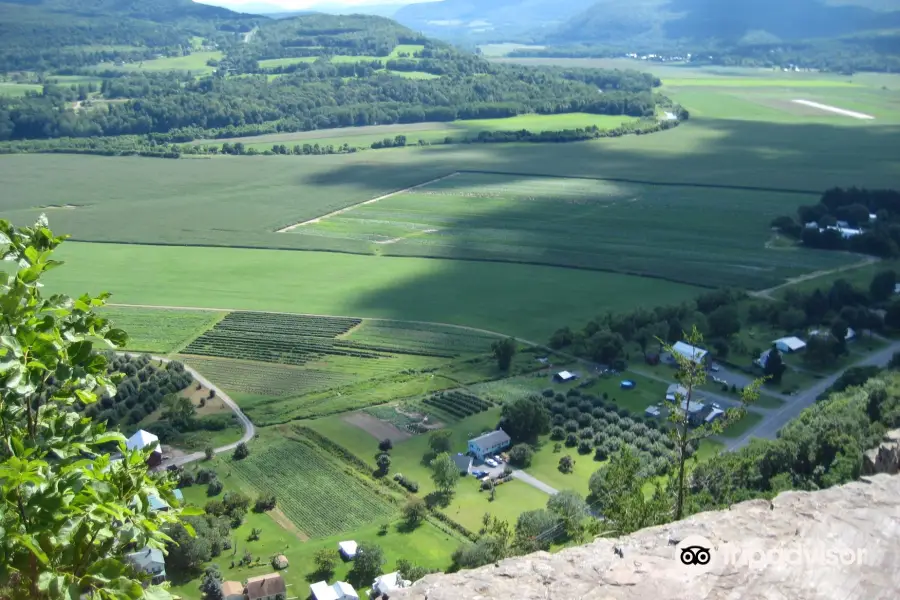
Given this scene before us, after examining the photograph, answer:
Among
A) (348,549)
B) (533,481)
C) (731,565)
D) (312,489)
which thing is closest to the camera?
(731,565)

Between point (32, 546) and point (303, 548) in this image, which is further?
point (303, 548)

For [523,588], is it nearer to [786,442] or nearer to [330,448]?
[786,442]

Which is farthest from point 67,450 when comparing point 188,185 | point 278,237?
point 188,185

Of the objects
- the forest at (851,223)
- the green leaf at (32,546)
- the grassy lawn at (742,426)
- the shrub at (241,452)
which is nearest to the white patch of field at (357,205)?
A: the forest at (851,223)

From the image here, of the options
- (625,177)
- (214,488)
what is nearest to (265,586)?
(214,488)

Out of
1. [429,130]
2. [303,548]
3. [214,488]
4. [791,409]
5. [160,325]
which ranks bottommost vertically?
[791,409]

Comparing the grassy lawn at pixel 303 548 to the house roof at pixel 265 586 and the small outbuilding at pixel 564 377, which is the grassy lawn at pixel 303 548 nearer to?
the house roof at pixel 265 586

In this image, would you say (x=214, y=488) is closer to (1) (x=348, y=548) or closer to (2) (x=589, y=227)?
(1) (x=348, y=548)
